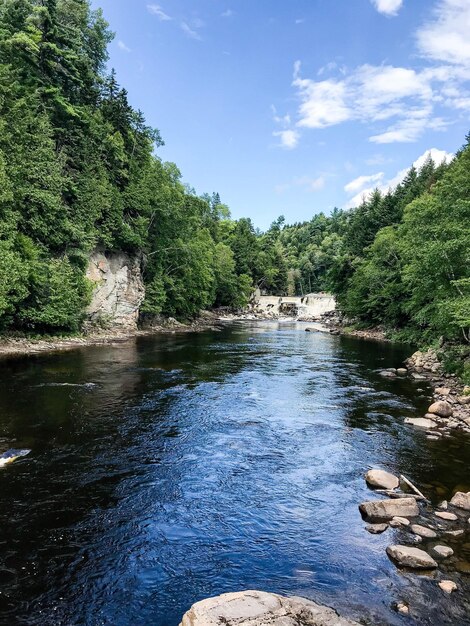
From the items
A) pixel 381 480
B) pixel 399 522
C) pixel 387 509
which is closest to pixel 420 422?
pixel 381 480

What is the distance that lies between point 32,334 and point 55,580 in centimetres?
2647

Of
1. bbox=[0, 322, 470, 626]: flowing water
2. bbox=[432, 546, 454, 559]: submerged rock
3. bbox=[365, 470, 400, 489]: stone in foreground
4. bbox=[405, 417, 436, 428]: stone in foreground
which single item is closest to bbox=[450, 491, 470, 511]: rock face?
bbox=[0, 322, 470, 626]: flowing water

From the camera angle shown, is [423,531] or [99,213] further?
[99,213]

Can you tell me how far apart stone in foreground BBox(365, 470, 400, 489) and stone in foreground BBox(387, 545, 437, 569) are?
2.64m

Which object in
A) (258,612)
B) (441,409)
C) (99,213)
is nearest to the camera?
(258,612)

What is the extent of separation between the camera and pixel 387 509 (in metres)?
9.04

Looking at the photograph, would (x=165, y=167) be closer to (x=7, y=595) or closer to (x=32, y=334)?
(x=32, y=334)

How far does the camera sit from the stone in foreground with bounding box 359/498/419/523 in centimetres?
889

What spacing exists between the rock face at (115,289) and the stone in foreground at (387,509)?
3277 cm

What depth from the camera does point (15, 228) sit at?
90.1 ft

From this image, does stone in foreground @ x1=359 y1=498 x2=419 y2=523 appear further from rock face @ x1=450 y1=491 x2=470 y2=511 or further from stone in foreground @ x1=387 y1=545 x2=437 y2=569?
stone in foreground @ x1=387 y1=545 x2=437 y2=569

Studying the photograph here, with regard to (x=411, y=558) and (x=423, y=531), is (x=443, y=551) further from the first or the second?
(x=411, y=558)

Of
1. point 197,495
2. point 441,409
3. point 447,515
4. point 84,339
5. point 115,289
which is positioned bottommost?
point 197,495

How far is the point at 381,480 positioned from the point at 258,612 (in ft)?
19.7
